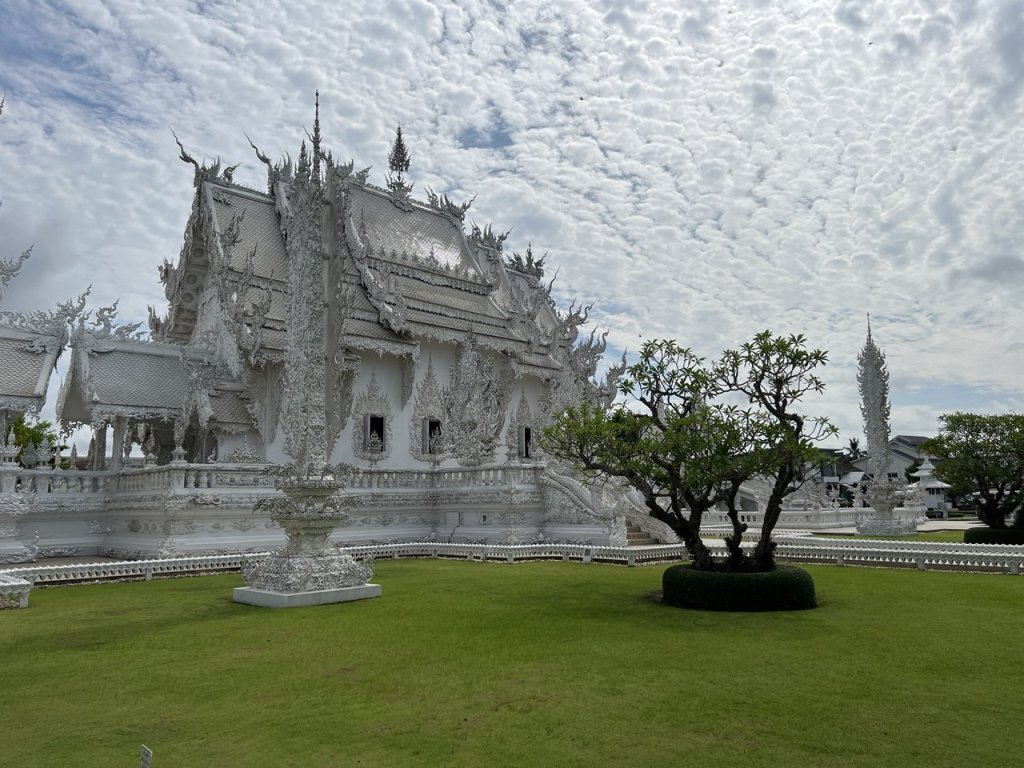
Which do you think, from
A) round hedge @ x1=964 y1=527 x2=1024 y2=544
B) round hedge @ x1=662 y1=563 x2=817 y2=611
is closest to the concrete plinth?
round hedge @ x1=662 y1=563 x2=817 y2=611

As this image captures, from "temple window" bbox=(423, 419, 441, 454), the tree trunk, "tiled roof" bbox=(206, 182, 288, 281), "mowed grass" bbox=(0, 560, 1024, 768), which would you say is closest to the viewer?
"mowed grass" bbox=(0, 560, 1024, 768)

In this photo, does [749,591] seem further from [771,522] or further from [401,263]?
[401,263]

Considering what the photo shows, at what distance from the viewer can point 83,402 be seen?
58.8ft

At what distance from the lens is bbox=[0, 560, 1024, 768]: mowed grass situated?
4.34m

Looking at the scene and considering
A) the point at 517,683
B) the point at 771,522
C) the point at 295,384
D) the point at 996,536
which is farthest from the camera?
the point at 996,536

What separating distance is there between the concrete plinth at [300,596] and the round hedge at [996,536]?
44.2 ft

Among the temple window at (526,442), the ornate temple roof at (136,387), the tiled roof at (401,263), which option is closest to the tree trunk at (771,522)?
the ornate temple roof at (136,387)

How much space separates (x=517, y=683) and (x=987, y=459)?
18.1 meters

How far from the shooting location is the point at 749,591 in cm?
885

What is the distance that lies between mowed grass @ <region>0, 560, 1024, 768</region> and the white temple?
3.78m

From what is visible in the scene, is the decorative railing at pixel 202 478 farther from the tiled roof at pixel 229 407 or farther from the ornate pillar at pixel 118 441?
the tiled roof at pixel 229 407

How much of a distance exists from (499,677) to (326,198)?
25.1 ft

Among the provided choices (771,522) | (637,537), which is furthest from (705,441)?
(637,537)

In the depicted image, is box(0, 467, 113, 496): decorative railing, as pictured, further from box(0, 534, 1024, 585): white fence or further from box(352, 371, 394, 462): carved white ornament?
box(352, 371, 394, 462): carved white ornament
